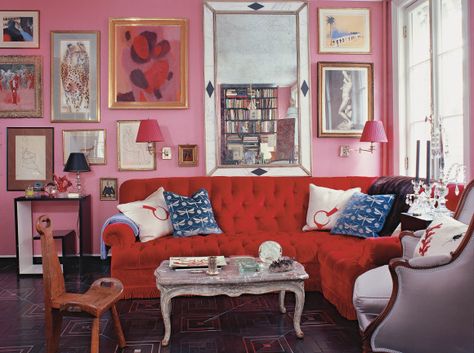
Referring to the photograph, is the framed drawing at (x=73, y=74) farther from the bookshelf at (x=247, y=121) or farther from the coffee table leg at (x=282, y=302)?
the coffee table leg at (x=282, y=302)

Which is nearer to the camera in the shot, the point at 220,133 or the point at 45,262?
the point at 45,262

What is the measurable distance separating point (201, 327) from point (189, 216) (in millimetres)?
1338

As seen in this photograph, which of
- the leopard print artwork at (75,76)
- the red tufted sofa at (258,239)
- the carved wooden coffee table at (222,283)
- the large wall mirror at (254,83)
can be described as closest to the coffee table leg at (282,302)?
the red tufted sofa at (258,239)

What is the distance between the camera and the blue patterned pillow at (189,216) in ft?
15.0

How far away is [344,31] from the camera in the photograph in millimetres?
5648

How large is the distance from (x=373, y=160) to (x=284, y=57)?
1.56m

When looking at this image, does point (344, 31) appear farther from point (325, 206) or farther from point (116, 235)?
point (116, 235)

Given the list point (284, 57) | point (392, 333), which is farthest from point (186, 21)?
point (392, 333)

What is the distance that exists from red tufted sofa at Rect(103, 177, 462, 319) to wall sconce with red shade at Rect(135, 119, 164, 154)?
17.1 inches

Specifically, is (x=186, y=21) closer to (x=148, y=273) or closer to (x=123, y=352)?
(x=148, y=273)

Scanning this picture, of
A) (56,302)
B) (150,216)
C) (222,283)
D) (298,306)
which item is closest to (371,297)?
(298,306)

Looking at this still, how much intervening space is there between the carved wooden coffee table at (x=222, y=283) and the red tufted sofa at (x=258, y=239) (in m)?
0.45

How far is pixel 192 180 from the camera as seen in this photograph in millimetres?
5109

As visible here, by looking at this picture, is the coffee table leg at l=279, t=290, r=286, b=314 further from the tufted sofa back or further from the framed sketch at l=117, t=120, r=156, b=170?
the framed sketch at l=117, t=120, r=156, b=170
